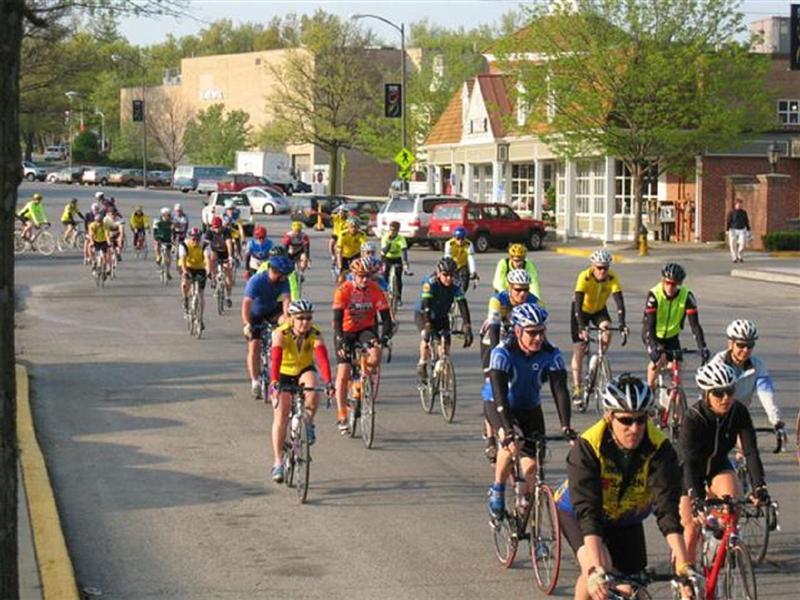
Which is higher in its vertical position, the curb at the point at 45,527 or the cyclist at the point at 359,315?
the cyclist at the point at 359,315

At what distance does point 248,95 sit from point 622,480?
122 metres

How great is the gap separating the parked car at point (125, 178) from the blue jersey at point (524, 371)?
100.0 m

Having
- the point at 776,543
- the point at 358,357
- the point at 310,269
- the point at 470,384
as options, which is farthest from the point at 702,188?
the point at 776,543

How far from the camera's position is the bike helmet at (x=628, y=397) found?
7.16m

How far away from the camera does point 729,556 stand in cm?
808

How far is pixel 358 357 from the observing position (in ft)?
51.0

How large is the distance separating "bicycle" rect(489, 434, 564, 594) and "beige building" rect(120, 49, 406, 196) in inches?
3787

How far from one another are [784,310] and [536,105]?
75.4 feet

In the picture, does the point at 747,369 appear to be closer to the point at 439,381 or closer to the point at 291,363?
the point at 291,363

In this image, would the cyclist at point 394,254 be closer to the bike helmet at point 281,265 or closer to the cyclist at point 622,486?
the bike helmet at point 281,265

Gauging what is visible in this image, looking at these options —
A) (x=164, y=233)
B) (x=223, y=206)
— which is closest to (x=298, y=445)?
(x=164, y=233)

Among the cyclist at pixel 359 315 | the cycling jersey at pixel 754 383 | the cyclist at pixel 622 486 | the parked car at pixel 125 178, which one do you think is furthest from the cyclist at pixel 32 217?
the parked car at pixel 125 178

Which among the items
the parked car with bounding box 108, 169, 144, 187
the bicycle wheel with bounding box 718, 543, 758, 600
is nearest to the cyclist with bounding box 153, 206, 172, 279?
the bicycle wheel with bounding box 718, 543, 758, 600

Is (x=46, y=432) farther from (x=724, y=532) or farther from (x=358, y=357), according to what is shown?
(x=724, y=532)
